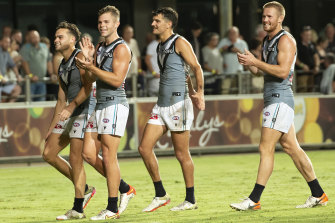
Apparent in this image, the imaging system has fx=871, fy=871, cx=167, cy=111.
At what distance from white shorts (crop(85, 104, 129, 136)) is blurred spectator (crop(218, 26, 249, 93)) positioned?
7713 mm

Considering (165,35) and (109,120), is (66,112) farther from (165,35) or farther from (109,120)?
(165,35)

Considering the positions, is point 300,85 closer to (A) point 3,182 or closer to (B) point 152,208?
(A) point 3,182

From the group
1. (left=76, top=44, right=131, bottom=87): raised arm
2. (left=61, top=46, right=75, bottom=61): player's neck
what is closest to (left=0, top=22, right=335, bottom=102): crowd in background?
(left=61, top=46, right=75, bottom=61): player's neck

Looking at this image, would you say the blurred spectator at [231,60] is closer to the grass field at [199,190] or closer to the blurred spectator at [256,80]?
the blurred spectator at [256,80]

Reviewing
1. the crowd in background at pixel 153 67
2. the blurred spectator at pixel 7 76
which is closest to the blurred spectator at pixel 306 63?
the crowd in background at pixel 153 67

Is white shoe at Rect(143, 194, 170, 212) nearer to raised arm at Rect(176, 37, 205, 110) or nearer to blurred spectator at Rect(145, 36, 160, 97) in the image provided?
raised arm at Rect(176, 37, 205, 110)

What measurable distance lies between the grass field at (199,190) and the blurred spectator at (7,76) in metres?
1.33

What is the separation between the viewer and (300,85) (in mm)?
16734

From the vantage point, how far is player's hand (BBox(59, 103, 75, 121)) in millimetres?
8703

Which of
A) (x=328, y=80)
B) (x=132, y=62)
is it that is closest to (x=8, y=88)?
(x=132, y=62)

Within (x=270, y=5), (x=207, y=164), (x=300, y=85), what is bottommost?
(x=207, y=164)

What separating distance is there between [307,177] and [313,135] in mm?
7469

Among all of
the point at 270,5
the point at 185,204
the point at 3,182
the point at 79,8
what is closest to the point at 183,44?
the point at 270,5

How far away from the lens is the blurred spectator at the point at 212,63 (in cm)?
1633
